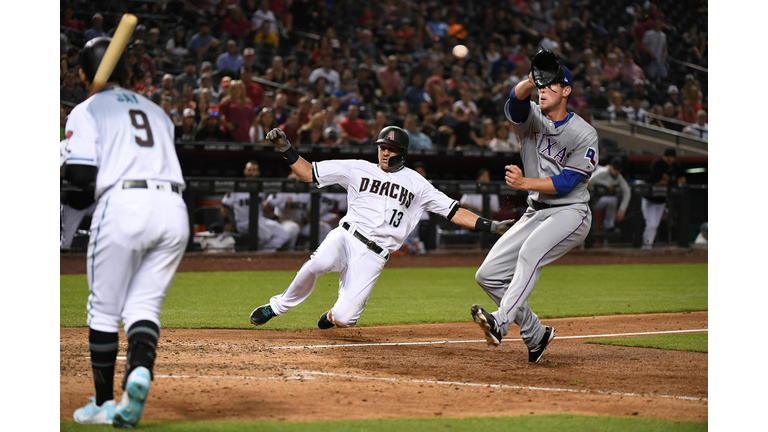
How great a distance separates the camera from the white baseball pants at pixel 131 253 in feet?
11.4

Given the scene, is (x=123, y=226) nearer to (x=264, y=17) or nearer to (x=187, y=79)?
(x=187, y=79)

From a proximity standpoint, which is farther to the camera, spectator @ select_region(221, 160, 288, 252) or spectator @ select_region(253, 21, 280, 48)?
spectator @ select_region(253, 21, 280, 48)

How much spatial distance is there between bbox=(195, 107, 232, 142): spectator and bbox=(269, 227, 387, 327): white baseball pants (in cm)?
636

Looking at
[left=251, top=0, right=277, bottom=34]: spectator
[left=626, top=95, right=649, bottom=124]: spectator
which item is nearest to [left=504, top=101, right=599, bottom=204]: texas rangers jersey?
[left=251, top=0, right=277, bottom=34]: spectator

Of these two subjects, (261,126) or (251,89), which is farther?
(251,89)

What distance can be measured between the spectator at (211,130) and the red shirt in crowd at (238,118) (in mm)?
240

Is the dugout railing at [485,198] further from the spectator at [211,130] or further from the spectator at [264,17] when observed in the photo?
the spectator at [264,17]

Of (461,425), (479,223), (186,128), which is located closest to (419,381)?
(461,425)

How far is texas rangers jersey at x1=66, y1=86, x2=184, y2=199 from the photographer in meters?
3.53

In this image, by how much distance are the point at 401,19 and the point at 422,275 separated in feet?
26.5

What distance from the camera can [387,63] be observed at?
15.4 m

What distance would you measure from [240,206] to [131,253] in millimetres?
8501

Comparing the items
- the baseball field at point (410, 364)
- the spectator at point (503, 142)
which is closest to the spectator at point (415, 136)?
the spectator at point (503, 142)

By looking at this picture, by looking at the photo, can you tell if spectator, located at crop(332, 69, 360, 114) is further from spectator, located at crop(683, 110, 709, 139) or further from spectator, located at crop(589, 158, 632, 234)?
spectator, located at crop(683, 110, 709, 139)
